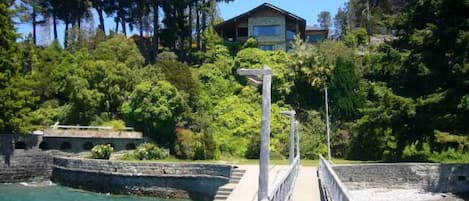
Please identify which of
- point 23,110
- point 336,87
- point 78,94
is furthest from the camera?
point 336,87

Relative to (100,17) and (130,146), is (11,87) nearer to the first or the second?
(130,146)

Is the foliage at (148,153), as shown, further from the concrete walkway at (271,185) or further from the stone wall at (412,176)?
the stone wall at (412,176)

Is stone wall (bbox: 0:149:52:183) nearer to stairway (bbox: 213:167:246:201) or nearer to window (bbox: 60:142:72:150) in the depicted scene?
window (bbox: 60:142:72:150)

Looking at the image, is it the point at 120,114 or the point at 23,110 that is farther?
the point at 120,114

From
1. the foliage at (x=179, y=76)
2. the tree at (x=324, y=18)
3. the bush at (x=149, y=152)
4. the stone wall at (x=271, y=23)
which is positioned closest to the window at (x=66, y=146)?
the bush at (x=149, y=152)

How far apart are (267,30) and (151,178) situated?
26977mm

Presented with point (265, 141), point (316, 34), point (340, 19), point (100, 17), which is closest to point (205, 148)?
point (100, 17)

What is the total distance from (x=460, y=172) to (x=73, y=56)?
3074cm

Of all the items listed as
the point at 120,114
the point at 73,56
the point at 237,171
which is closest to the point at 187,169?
the point at 237,171

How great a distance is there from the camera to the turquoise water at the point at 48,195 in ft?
98.7

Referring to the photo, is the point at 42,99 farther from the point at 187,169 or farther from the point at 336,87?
the point at 336,87

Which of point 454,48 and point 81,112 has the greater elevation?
point 454,48

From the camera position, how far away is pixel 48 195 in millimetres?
31422

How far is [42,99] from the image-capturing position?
4466cm
